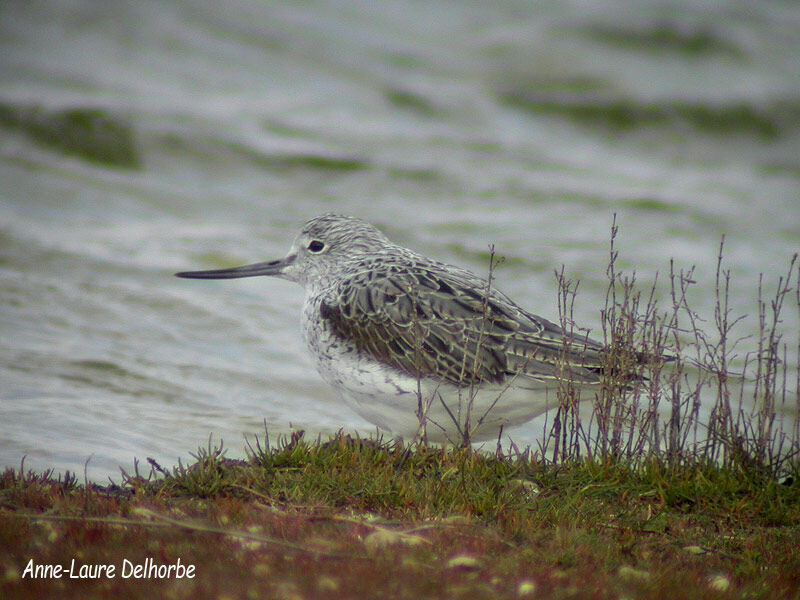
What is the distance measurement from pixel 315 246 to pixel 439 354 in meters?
2.08

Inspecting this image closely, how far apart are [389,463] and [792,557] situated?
245 centimetres

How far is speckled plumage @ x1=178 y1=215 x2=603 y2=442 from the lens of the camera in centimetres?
681

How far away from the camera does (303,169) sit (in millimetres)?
18328

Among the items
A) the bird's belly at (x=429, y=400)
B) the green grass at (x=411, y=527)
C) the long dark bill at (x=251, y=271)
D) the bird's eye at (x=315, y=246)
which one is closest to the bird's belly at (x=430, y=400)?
the bird's belly at (x=429, y=400)

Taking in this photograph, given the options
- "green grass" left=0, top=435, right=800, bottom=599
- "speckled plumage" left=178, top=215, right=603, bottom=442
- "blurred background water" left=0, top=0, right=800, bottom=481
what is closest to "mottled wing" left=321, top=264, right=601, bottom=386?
"speckled plumage" left=178, top=215, right=603, bottom=442

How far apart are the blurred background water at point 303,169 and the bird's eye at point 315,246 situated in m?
1.65

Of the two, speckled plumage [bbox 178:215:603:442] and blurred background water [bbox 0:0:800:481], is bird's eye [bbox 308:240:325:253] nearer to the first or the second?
speckled plumage [bbox 178:215:603:442]

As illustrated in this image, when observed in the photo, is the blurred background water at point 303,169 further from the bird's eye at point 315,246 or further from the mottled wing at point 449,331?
the mottled wing at point 449,331

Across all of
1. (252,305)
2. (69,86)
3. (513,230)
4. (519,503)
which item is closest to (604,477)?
(519,503)

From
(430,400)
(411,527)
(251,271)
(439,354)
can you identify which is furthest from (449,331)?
(251,271)

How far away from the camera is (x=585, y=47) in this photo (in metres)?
23.3

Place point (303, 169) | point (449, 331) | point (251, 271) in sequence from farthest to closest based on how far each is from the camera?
1. point (303, 169)
2. point (251, 271)
3. point (449, 331)

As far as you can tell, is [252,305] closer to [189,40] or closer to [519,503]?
[519,503]

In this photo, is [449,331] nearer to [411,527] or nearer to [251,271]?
[411,527]
